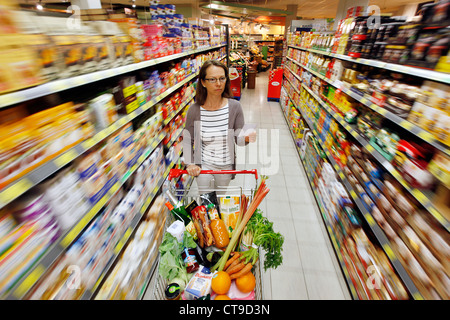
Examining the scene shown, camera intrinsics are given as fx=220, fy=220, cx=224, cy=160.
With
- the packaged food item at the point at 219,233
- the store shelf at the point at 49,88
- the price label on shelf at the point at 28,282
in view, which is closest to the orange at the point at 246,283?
the packaged food item at the point at 219,233

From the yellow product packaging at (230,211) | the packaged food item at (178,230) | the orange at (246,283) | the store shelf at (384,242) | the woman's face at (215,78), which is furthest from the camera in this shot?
the woman's face at (215,78)

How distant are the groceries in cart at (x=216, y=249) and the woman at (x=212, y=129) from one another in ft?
1.31

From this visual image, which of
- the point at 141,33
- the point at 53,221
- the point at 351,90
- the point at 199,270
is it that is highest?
the point at 141,33

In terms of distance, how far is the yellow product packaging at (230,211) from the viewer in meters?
1.58

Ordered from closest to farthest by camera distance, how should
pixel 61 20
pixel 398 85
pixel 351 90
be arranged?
pixel 61 20 → pixel 398 85 → pixel 351 90

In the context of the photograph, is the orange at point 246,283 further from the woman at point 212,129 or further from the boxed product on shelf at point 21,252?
the boxed product on shelf at point 21,252

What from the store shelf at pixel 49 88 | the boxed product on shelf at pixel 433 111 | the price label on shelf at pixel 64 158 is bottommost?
the price label on shelf at pixel 64 158

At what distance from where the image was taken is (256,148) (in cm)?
441

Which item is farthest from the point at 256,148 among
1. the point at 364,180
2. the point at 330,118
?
the point at 364,180

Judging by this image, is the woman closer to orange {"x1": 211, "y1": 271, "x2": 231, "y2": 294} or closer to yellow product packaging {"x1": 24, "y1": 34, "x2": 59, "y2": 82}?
orange {"x1": 211, "y1": 271, "x2": 231, "y2": 294}

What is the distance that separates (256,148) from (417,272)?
3.37 m

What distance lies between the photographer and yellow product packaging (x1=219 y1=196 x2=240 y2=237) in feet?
5.18

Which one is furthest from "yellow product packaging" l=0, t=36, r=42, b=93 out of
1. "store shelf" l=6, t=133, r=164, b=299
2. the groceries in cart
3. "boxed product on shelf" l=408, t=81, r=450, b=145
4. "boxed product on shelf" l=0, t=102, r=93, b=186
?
"boxed product on shelf" l=408, t=81, r=450, b=145

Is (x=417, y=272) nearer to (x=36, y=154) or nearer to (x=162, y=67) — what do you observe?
(x=36, y=154)
